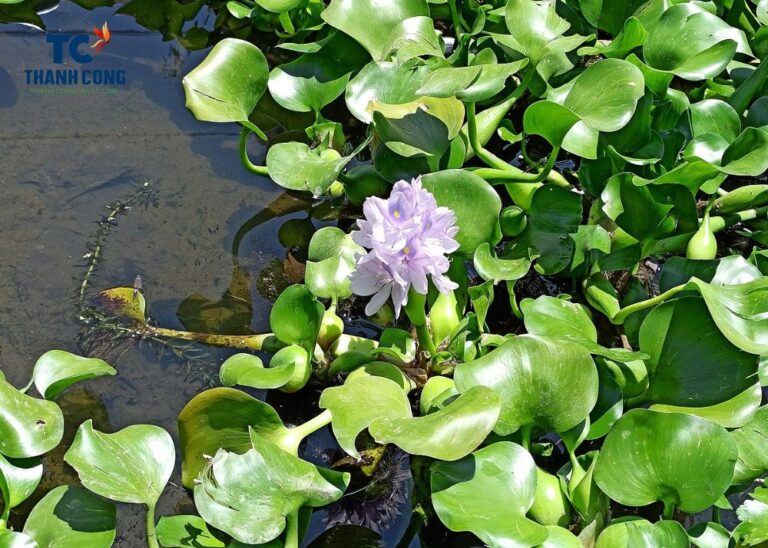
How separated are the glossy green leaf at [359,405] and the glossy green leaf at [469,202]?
0.40 meters

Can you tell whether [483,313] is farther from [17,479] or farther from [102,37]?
[102,37]

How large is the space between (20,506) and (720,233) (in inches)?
68.5

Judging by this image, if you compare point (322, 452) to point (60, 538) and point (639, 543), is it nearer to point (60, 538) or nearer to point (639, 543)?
point (60, 538)

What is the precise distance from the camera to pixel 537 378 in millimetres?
1411

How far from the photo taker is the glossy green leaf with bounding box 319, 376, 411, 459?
52.9 inches

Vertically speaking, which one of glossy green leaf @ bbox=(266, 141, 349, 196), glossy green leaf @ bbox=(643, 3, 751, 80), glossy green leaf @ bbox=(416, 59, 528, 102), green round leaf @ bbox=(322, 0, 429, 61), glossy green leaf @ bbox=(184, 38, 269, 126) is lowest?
glossy green leaf @ bbox=(266, 141, 349, 196)

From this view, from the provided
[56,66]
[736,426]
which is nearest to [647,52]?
[736,426]

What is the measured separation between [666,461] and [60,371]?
102cm

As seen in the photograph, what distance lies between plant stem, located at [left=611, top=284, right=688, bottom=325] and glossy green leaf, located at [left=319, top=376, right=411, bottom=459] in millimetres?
568

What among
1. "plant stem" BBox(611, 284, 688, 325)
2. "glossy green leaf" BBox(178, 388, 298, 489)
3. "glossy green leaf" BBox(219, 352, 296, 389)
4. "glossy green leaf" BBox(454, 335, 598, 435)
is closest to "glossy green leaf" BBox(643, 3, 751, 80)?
"plant stem" BBox(611, 284, 688, 325)

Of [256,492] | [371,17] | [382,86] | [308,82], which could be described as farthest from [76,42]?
[256,492]

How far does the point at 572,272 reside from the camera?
1.88 m

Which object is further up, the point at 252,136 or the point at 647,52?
the point at 647,52

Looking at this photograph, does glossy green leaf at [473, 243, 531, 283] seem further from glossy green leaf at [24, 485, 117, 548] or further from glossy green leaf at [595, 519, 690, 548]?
glossy green leaf at [24, 485, 117, 548]
